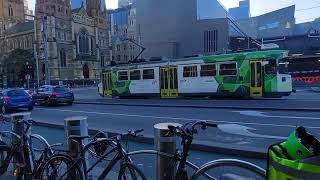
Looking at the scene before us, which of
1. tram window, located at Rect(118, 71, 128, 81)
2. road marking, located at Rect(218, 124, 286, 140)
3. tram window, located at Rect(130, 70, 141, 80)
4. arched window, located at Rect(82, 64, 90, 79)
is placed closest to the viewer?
road marking, located at Rect(218, 124, 286, 140)

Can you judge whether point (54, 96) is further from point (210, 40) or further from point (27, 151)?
point (210, 40)

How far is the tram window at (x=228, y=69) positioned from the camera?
24.6 metres

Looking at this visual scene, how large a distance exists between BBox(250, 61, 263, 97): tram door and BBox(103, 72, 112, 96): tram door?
1329 centimetres

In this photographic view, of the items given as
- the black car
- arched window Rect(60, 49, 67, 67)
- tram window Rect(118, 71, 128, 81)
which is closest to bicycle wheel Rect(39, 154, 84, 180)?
the black car

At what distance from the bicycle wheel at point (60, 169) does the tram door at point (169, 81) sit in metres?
22.6

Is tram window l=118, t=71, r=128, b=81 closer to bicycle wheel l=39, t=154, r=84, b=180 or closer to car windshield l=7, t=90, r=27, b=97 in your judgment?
car windshield l=7, t=90, r=27, b=97

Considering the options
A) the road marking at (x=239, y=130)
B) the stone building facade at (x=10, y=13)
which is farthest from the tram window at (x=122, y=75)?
the stone building facade at (x=10, y=13)

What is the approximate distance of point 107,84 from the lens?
1320 inches

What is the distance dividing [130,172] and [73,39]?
9737 cm

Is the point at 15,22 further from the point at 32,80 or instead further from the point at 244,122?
the point at 244,122

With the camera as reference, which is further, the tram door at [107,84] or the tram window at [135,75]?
the tram door at [107,84]

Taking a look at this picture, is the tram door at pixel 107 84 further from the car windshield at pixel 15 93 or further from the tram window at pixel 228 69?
the tram window at pixel 228 69

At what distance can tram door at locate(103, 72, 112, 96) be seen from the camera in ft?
109

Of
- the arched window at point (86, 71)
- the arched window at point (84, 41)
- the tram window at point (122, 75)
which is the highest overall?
the arched window at point (84, 41)
